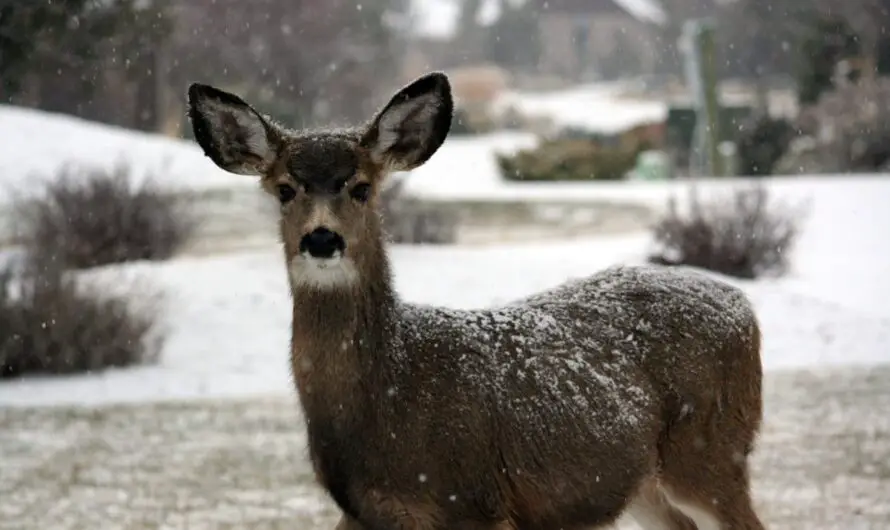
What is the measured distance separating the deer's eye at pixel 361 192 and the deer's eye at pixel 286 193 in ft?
0.63

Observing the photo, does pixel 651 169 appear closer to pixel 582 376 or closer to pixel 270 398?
pixel 270 398

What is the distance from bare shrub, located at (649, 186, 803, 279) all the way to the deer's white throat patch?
1028cm

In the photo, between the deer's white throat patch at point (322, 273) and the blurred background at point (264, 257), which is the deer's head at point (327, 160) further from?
the blurred background at point (264, 257)

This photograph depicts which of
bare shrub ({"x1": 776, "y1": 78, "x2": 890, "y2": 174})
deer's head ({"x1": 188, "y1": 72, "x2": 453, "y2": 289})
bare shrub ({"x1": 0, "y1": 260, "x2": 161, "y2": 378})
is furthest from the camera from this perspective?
bare shrub ({"x1": 776, "y1": 78, "x2": 890, "y2": 174})

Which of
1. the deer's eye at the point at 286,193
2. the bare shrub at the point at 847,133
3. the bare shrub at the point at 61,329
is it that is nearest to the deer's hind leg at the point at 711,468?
the deer's eye at the point at 286,193

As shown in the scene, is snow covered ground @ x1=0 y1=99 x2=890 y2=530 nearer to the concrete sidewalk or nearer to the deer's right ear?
the concrete sidewalk

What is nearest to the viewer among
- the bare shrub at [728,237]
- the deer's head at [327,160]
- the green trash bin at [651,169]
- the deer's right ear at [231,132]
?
the deer's head at [327,160]

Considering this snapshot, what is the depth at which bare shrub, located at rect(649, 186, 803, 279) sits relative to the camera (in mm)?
14312

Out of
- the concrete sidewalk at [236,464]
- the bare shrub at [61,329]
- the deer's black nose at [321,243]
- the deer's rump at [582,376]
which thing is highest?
the deer's black nose at [321,243]

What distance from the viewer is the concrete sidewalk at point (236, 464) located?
7004mm

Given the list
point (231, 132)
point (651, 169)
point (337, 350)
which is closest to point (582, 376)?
point (337, 350)

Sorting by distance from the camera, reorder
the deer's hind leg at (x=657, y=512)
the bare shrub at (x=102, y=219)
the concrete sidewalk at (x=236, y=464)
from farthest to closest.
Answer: the bare shrub at (x=102, y=219)
the concrete sidewalk at (x=236, y=464)
the deer's hind leg at (x=657, y=512)

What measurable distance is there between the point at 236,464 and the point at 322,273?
4286mm

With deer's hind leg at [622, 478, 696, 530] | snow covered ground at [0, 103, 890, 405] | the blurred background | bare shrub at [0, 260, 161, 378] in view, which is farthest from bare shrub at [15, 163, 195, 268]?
deer's hind leg at [622, 478, 696, 530]
